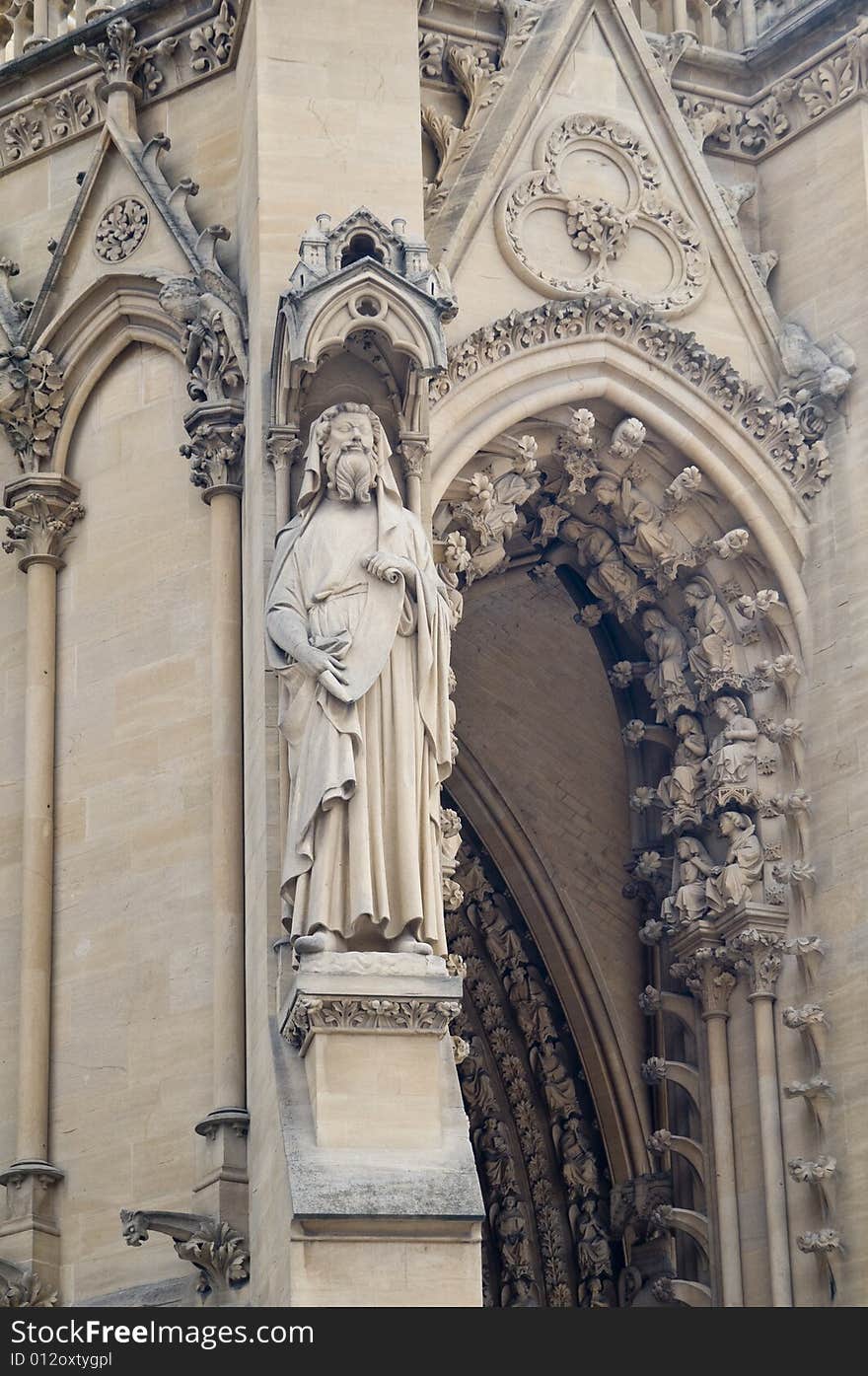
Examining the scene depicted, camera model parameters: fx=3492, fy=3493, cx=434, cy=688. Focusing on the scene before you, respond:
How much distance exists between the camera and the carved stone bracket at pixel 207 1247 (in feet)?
45.6

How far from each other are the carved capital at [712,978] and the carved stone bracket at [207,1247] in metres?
3.16

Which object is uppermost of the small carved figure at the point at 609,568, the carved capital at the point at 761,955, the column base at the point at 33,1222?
the small carved figure at the point at 609,568

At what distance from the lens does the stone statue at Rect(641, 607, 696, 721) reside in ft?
54.5

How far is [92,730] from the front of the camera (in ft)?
50.3

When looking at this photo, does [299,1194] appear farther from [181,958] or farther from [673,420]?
[673,420]

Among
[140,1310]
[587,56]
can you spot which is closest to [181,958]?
[140,1310]

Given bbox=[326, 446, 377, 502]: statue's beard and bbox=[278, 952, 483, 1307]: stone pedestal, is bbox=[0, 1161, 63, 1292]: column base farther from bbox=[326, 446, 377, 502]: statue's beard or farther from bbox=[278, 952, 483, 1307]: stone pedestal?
bbox=[326, 446, 377, 502]: statue's beard

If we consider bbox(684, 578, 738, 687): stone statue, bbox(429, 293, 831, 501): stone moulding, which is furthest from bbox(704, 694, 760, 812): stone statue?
bbox(429, 293, 831, 501): stone moulding

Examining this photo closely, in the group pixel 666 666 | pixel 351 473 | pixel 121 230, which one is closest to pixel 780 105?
pixel 666 666

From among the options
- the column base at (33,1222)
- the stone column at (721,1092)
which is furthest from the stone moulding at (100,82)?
the column base at (33,1222)

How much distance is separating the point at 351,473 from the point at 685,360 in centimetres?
275

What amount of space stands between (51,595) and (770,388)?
3595 mm

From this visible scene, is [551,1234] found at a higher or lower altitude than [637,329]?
lower

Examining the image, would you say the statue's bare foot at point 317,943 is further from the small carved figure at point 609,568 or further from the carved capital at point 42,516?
the small carved figure at point 609,568
